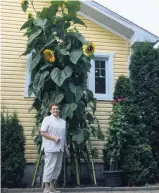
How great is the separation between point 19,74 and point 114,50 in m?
2.54

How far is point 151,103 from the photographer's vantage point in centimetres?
802

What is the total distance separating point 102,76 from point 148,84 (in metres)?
1.32

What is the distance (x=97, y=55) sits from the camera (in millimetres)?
8938

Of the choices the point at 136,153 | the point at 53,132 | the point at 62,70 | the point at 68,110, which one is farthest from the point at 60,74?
the point at 136,153

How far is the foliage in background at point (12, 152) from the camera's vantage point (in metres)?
7.05

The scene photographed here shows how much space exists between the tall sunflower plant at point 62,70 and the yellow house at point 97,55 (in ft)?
3.91

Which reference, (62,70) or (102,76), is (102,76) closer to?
(102,76)

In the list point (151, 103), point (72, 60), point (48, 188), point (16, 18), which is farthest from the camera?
point (16, 18)

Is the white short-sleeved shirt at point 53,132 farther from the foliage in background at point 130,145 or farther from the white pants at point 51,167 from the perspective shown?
the foliage in background at point 130,145

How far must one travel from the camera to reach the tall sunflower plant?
663 centimetres

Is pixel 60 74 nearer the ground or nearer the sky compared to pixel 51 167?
nearer the sky

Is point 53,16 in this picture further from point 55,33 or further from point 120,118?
point 120,118

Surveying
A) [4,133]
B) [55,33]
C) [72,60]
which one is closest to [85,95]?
[72,60]

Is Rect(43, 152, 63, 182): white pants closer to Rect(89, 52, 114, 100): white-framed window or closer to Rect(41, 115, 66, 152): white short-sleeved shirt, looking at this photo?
Rect(41, 115, 66, 152): white short-sleeved shirt
